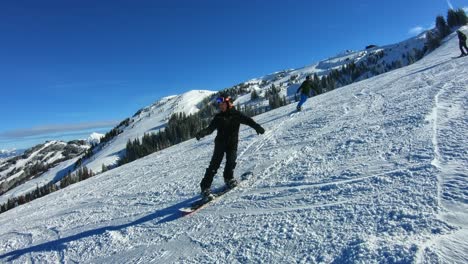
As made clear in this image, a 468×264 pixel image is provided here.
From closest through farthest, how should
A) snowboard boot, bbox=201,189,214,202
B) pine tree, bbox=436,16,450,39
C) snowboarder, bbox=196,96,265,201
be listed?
snowboard boot, bbox=201,189,214,202
snowboarder, bbox=196,96,265,201
pine tree, bbox=436,16,450,39

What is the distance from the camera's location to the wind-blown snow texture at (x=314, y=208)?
4.57 metres

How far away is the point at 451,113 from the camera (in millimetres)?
9469

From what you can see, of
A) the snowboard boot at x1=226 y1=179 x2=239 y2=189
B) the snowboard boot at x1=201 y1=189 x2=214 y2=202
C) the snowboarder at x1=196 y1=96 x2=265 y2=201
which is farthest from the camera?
the snowboard boot at x1=226 y1=179 x2=239 y2=189

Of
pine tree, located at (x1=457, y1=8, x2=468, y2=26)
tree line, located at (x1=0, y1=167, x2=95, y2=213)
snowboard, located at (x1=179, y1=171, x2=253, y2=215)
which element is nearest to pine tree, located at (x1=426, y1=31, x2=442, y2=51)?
pine tree, located at (x1=457, y1=8, x2=468, y2=26)

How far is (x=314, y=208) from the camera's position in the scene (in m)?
5.93

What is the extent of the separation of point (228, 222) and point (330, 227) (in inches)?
79.7

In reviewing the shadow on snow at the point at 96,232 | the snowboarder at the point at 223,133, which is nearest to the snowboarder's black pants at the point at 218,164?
the snowboarder at the point at 223,133

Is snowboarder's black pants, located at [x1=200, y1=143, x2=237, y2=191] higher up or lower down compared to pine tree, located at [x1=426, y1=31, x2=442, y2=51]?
lower down

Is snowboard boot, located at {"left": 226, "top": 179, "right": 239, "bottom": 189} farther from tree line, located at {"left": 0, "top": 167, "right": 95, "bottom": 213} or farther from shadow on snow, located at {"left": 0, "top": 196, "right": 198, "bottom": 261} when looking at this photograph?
tree line, located at {"left": 0, "top": 167, "right": 95, "bottom": 213}

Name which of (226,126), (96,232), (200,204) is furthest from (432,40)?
(96,232)

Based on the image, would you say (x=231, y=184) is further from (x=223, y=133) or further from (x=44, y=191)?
(x=44, y=191)

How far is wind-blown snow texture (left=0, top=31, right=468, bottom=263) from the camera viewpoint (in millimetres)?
4566

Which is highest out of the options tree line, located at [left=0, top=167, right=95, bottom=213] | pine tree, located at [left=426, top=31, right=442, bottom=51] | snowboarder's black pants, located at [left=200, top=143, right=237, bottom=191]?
pine tree, located at [left=426, top=31, right=442, bottom=51]

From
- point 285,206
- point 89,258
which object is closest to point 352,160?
point 285,206
